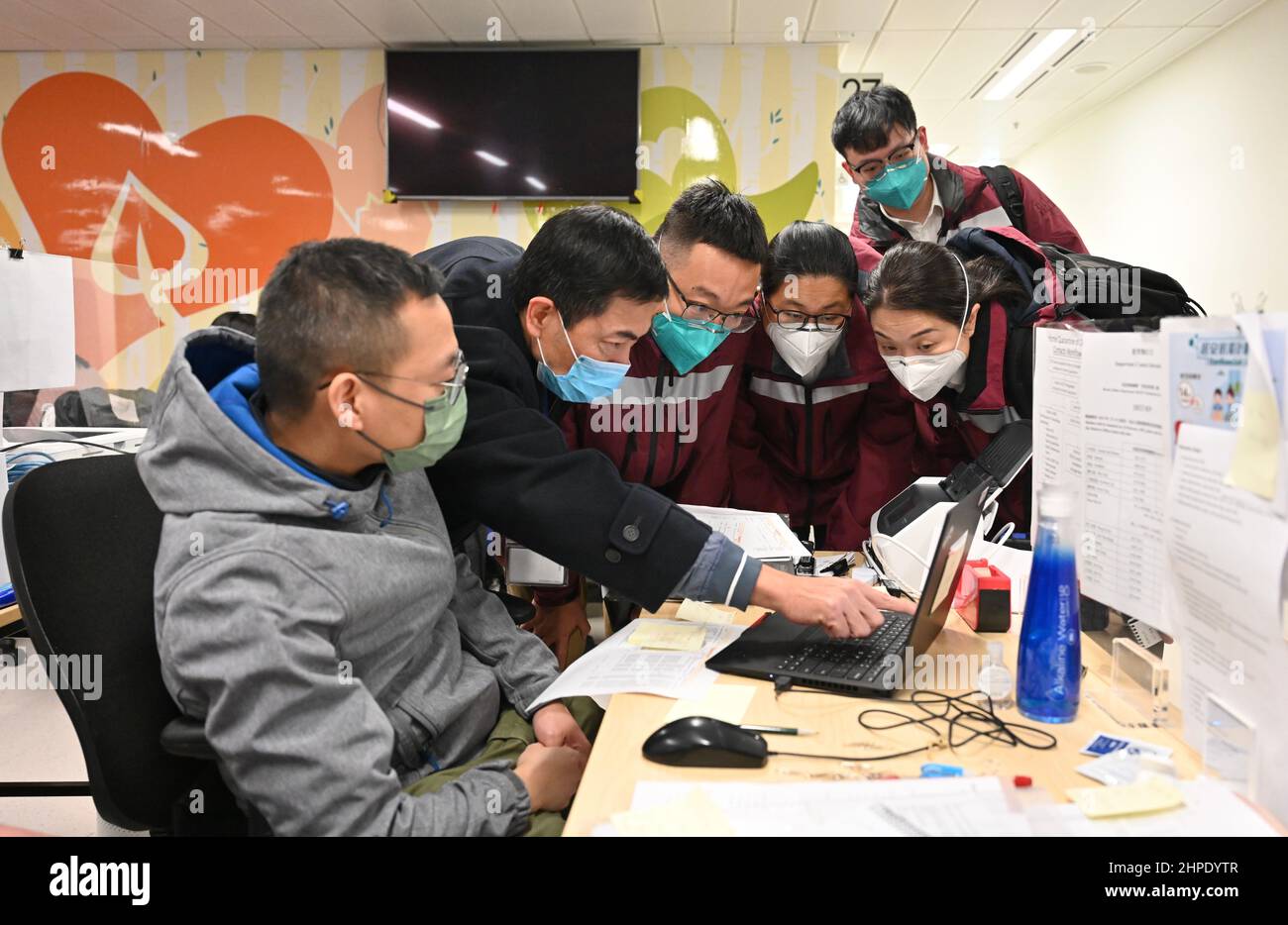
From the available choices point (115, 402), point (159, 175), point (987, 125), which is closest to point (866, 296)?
point (115, 402)

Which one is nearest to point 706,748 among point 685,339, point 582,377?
point 582,377

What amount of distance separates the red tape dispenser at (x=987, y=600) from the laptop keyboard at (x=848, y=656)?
0.13 metres

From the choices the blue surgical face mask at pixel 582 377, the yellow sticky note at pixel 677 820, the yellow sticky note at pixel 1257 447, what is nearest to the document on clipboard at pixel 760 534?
the blue surgical face mask at pixel 582 377

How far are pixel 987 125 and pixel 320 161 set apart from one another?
16.6ft

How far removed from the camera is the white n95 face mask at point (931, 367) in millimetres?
1823

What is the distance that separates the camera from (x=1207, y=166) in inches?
199

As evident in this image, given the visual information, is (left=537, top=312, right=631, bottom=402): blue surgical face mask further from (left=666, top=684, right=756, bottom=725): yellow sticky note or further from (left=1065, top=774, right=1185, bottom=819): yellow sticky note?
(left=1065, top=774, right=1185, bottom=819): yellow sticky note

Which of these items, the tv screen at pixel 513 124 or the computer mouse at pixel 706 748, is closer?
the computer mouse at pixel 706 748

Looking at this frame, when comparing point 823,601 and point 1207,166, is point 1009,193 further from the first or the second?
point 1207,166

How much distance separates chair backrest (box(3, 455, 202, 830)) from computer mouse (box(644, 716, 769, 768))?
2.01 ft

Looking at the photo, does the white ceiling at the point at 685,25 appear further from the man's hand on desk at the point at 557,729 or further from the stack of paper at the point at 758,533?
the man's hand on desk at the point at 557,729

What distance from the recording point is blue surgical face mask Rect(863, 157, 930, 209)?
2.41 m

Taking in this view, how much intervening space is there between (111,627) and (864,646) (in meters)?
1.01
